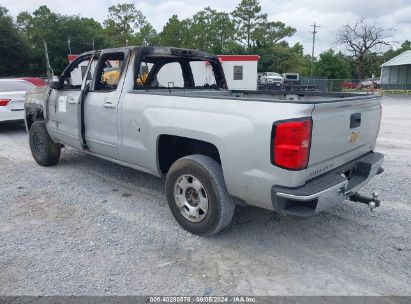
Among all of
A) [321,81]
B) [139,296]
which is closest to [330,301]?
[139,296]

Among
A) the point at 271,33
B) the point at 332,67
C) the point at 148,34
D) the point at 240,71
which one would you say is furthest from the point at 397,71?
the point at 148,34

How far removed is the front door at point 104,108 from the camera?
4281mm

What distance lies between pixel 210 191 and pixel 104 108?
1962mm

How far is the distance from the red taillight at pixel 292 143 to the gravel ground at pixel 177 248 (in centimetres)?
99

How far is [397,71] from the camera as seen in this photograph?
41219 millimetres

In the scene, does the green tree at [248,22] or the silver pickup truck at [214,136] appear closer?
the silver pickup truck at [214,136]

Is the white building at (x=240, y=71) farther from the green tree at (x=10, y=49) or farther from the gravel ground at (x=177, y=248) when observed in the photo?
the green tree at (x=10, y=49)

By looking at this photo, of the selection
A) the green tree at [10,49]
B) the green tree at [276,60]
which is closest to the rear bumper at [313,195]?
the green tree at [10,49]

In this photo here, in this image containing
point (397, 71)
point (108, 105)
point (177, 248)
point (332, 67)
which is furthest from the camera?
point (332, 67)

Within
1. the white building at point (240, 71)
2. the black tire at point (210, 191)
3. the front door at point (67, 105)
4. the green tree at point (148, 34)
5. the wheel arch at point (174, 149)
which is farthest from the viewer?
the green tree at point (148, 34)

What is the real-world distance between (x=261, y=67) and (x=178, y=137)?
56.5 m

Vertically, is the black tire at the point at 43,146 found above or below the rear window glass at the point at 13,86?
below

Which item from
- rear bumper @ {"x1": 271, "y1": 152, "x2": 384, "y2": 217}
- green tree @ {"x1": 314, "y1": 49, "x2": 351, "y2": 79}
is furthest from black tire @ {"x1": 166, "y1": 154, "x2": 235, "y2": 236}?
green tree @ {"x1": 314, "y1": 49, "x2": 351, "y2": 79}

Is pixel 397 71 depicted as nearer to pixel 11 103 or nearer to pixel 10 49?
pixel 11 103
